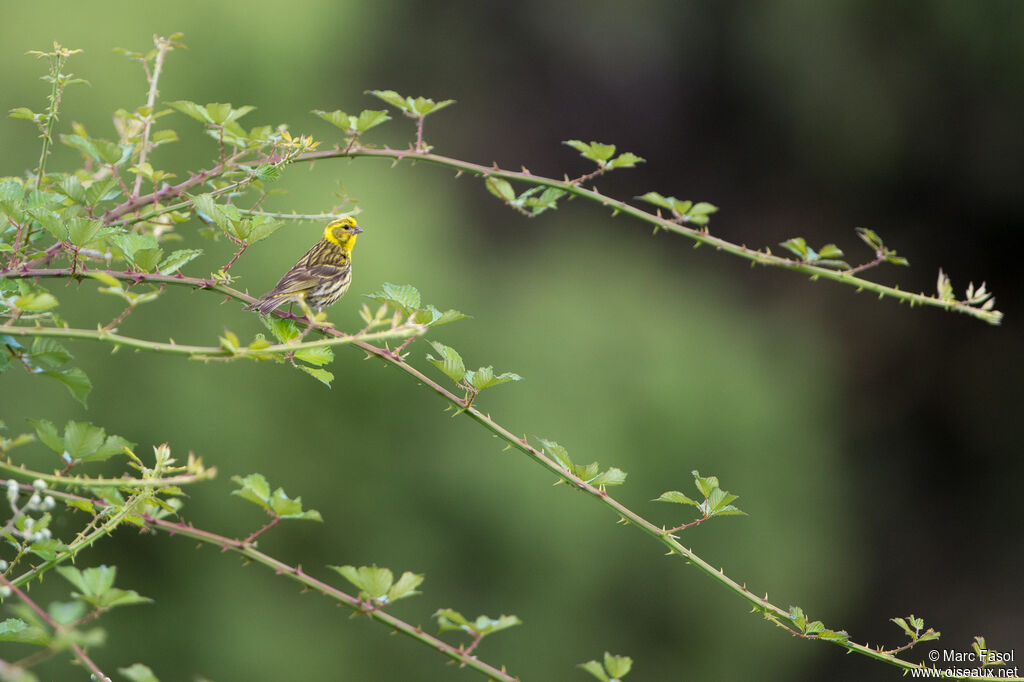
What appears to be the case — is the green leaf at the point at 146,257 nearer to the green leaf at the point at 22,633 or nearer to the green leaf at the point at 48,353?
the green leaf at the point at 48,353

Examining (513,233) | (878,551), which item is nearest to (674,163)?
(513,233)

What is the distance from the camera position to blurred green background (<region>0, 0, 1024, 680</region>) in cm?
270

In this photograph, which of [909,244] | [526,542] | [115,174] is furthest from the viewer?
[909,244]

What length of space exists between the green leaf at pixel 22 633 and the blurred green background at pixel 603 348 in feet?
5.55

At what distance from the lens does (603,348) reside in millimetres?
3473

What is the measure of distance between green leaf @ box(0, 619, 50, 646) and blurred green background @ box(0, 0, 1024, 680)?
5.55 ft

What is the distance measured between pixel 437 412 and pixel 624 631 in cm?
99

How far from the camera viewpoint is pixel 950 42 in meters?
3.92

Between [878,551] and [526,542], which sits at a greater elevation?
[878,551]

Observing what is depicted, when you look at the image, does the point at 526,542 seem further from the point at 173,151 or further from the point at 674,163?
the point at 674,163

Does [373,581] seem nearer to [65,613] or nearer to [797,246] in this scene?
[65,613]

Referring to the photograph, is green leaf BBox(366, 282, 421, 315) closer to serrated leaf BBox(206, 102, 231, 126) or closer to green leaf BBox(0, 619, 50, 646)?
serrated leaf BBox(206, 102, 231, 126)

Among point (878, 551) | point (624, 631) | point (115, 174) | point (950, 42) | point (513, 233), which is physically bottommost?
point (115, 174)

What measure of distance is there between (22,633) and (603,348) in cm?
277
